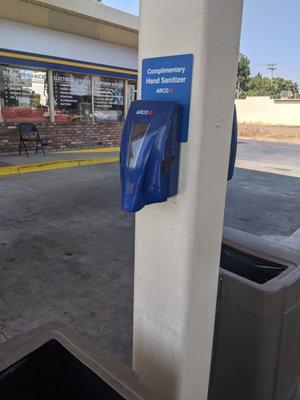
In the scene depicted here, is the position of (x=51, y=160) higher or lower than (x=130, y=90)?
lower

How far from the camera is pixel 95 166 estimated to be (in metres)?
9.96

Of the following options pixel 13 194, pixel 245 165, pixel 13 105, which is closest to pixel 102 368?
pixel 13 194

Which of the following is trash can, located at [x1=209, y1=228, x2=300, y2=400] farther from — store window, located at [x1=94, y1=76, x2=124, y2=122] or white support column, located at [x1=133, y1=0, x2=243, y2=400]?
store window, located at [x1=94, y1=76, x2=124, y2=122]

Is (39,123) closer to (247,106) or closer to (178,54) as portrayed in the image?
(178,54)

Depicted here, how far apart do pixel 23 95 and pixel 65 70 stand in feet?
4.86

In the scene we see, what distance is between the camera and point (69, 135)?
11664 millimetres

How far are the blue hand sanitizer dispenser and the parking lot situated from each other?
170 centimetres

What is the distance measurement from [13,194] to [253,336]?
5.81m

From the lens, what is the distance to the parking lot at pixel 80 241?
9.93ft

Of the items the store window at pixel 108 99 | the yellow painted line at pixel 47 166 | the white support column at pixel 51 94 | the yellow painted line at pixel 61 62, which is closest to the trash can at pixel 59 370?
the yellow painted line at pixel 47 166

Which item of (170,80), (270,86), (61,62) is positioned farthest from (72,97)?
(270,86)

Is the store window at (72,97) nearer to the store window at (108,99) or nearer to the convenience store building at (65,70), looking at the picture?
the convenience store building at (65,70)

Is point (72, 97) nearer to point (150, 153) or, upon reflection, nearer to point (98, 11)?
point (98, 11)

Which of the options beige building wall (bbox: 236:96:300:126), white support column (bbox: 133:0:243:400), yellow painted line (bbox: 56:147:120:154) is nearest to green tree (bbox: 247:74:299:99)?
beige building wall (bbox: 236:96:300:126)
